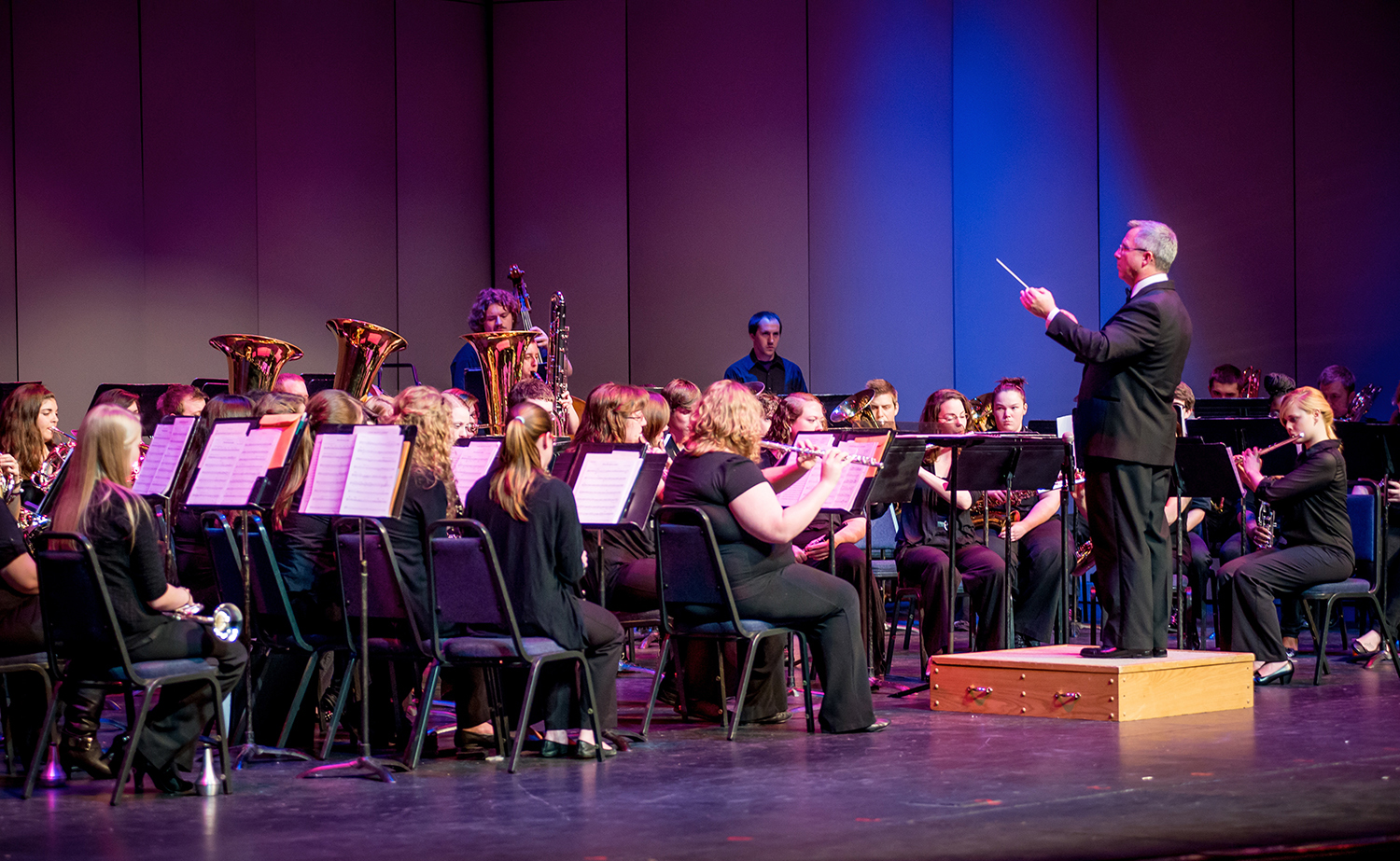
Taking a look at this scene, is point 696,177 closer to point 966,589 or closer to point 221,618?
point 966,589

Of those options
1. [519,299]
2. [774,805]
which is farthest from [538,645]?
[519,299]

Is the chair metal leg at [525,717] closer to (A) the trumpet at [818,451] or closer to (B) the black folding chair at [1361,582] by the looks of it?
(A) the trumpet at [818,451]

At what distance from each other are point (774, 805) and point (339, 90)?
7.87 metres

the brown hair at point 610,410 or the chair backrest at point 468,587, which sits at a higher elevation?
the brown hair at point 610,410

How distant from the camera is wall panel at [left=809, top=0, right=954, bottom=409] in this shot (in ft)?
34.1

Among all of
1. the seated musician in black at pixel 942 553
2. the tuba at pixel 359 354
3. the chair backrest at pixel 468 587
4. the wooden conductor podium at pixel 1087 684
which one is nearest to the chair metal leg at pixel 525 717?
the chair backrest at pixel 468 587

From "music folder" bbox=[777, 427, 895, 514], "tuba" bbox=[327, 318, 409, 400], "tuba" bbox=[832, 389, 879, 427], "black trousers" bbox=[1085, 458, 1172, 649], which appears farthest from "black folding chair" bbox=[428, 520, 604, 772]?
"tuba" bbox=[832, 389, 879, 427]

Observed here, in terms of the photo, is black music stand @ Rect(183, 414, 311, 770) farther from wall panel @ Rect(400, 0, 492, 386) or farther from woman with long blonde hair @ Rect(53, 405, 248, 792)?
wall panel @ Rect(400, 0, 492, 386)

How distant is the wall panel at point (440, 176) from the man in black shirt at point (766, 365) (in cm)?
265

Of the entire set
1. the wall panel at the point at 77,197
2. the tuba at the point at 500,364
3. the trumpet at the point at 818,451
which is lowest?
the trumpet at the point at 818,451

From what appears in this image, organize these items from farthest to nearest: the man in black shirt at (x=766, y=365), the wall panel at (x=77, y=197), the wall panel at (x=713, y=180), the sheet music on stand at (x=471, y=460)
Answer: the wall panel at (x=713, y=180) → the wall panel at (x=77, y=197) → the man in black shirt at (x=766, y=365) → the sheet music on stand at (x=471, y=460)

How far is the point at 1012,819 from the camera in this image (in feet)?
12.5

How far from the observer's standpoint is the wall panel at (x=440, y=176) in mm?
11008

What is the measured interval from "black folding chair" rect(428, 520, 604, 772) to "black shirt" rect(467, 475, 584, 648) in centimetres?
4
